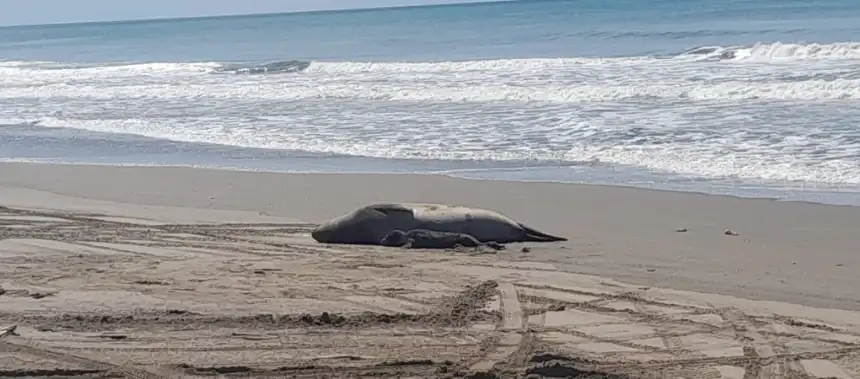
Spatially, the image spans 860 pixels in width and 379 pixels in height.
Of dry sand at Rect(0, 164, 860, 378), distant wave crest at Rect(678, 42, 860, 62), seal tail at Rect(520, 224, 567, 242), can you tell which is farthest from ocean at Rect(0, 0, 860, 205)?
seal tail at Rect(520, 224, 567, 242)

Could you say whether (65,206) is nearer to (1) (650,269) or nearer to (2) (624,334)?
(1) (650,269)

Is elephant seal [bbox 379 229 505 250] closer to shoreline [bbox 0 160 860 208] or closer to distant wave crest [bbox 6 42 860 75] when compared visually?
shoreline [bbox 0 160 860 208]

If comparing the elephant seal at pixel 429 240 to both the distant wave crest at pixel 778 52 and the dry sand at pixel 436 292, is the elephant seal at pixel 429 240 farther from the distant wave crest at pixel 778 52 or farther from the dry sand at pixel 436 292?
the distant wave crest at pixel 778 52

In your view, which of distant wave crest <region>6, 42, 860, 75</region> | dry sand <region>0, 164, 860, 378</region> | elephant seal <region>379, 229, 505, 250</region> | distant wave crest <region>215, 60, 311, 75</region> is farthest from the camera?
distant wave crest <region>215, 60, 311, 75</region>

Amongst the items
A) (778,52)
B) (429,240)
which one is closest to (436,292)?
(429,240)

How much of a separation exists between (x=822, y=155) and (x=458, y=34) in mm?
39623

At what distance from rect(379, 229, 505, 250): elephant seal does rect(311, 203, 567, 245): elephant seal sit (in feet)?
0.25

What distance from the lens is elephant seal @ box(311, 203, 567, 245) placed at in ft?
25.2

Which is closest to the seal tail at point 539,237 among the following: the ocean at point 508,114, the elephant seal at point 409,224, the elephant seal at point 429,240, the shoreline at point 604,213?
the elephant seal at point 409,224

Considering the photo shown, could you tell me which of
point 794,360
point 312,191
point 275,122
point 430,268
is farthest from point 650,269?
point 275,122

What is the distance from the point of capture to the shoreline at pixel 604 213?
21.0 ft

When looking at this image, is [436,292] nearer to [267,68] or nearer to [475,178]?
[475,178]

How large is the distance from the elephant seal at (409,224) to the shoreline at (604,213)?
1.09 feet

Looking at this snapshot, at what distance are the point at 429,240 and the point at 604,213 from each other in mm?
1623
